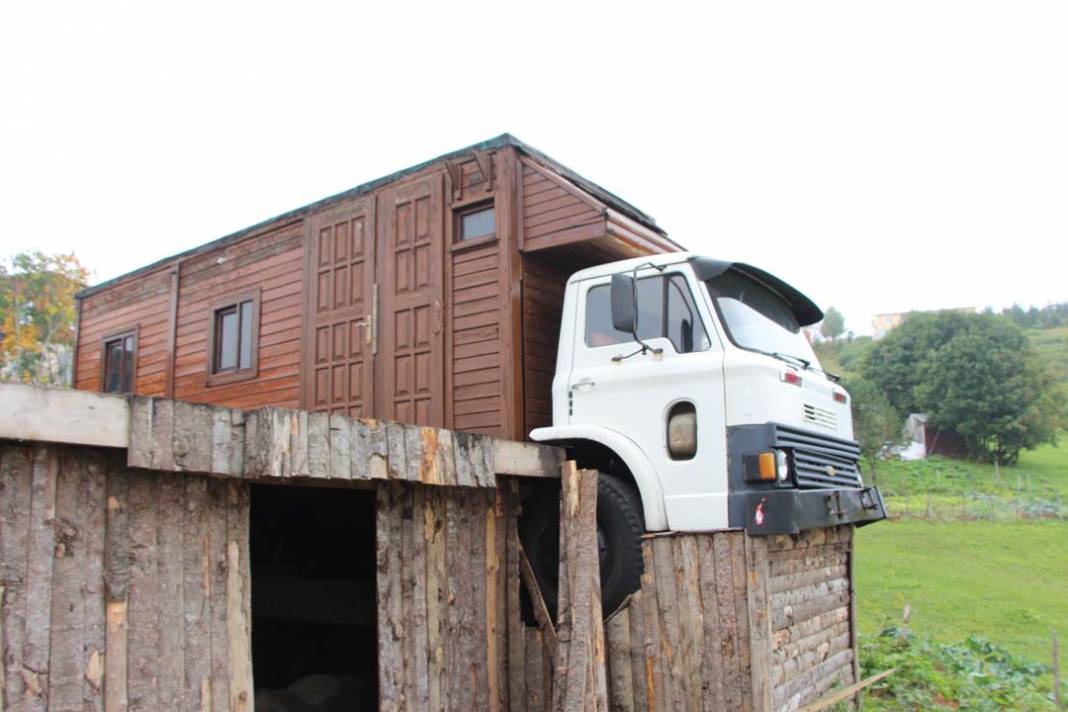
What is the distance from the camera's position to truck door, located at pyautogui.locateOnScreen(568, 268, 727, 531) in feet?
19.7

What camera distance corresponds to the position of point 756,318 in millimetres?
6805

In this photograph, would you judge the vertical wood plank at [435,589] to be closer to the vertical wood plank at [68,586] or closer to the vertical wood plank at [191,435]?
the vertical wood plank at [191,435]

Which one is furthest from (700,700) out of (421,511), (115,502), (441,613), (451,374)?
(115,502)

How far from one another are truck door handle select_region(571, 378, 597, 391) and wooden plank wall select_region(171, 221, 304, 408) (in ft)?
10.8

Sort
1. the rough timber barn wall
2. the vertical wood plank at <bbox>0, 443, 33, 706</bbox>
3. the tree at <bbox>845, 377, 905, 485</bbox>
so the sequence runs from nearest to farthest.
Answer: the vertical wood plank at <bbox>0, 443, 33, 706</bbox>
the rough timber barn wall
the tree at <bbox>845, 377, 905, 485</bbox>

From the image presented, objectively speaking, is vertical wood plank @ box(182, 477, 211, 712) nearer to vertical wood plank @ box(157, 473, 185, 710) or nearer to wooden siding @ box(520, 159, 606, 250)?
vertical wood plank @ box(157, 473, 185, 710)

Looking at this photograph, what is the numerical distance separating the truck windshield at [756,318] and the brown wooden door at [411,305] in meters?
2.48

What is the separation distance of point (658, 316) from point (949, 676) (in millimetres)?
5933

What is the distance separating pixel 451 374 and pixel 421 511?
6.39 ft

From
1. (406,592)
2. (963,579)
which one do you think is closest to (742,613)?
(406,592)

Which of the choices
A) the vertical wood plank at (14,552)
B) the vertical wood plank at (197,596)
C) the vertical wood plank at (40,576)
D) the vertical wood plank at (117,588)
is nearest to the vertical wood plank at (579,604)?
the vertical wood plank at (197,596)

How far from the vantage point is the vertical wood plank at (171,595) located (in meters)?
4.09

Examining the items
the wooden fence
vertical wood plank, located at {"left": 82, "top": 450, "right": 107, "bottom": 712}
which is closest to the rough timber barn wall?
the wooden fence

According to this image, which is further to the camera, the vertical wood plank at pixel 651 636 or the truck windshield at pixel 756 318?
the truck windshield at pixel 756 318
